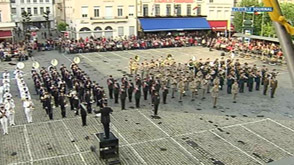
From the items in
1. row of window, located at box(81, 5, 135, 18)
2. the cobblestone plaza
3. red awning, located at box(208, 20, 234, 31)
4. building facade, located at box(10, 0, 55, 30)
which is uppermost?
building facade, located at box(10, 0, 55, 30)

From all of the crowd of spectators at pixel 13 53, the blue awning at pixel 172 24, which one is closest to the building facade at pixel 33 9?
the blue awning at pixel 172 24

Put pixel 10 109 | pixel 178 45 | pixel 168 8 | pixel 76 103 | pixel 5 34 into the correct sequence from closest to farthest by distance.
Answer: pixel 10 109, pixel 76 103, pixel 5 34, pixel 178 45, pixel 168 8

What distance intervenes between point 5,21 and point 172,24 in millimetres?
21992

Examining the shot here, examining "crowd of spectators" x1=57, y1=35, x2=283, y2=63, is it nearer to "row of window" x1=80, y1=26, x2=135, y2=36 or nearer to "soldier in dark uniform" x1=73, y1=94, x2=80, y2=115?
"row of window" x1=80, y1=26, x2=135, y2=36

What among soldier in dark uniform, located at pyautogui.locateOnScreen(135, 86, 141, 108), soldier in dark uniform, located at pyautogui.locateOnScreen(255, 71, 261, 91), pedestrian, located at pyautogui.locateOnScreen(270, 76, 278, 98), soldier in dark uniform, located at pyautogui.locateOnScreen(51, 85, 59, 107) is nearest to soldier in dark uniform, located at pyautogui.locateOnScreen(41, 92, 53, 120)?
soldier in dark uniform, located at pyautogui.locateOnScreen(51, 85, 59, 107)

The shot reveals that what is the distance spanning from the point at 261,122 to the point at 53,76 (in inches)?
503

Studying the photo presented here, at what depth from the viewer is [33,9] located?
6581 centimetres

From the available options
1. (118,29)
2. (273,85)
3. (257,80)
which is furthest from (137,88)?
(118,29)

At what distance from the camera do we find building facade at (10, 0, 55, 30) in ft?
209

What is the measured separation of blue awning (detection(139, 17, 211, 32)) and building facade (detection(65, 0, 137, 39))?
194cm

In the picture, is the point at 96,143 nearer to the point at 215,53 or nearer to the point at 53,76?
the point at 53,76

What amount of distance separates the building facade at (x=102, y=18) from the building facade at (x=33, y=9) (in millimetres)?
21267

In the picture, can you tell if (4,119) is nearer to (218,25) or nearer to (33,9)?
(218,25)

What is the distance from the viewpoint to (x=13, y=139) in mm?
13961
